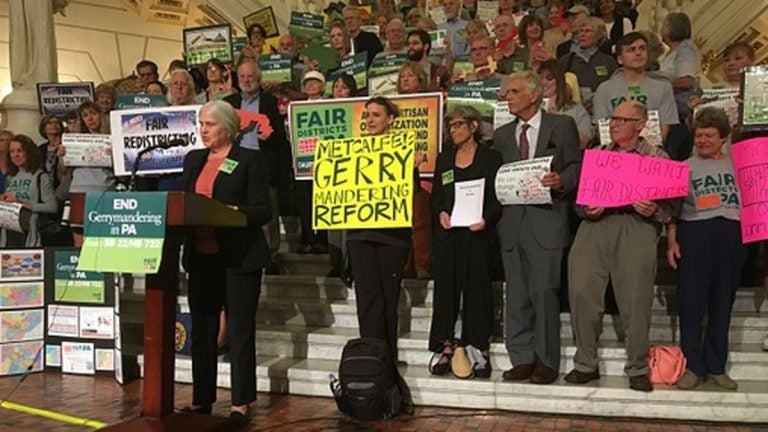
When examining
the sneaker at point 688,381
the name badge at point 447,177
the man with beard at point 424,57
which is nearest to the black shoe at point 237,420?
the name badge at point 447,177

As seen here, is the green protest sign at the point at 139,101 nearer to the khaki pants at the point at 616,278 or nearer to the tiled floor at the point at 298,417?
the tiled floor at the point at 298,417

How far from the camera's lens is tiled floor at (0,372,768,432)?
4.21 meters

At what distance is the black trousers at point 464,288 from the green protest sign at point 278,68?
356cm

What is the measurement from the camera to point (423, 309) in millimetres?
5426

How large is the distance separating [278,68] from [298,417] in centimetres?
421

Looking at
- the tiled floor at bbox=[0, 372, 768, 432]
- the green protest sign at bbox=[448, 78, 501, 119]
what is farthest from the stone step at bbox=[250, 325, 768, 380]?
the green protest sign at bbox=[448, 78, 501, 119]

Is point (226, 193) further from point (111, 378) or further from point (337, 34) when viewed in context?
point (337, 34)

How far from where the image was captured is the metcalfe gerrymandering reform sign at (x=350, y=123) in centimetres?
538

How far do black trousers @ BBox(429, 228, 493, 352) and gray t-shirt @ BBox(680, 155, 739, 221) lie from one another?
1240 millimetres

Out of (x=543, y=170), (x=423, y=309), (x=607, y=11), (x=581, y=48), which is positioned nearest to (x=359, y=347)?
(x=423, y=309)

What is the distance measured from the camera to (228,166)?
3.98 m

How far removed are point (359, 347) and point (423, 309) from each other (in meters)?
1.15

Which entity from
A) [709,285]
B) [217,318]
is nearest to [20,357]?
[217,318]

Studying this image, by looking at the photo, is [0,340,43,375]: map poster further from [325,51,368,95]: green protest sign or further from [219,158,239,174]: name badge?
[325,51,368,95]: green protest sign
